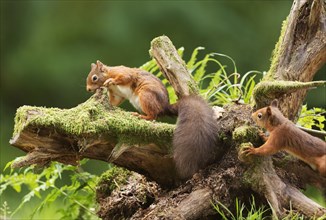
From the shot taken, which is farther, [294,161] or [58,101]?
[58,101]

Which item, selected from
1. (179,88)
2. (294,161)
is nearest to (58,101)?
(179,88)

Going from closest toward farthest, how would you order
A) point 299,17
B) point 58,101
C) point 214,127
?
1. point 214,127
2. point 299,17
3. point 58,101

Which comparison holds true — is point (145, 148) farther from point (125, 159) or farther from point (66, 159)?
point (66, 159)

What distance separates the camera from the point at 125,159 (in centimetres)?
298

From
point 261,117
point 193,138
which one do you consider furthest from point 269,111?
point 193,138

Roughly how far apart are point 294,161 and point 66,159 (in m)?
1.01

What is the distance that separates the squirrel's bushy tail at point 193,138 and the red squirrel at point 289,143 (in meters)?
0.19

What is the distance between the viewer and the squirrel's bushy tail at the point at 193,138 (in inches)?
112

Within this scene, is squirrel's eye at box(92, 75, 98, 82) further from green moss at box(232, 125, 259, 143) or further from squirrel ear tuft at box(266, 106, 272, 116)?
squirrel ear tuft at box(266, 106, 272, 116)

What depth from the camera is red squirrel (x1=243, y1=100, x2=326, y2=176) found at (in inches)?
110

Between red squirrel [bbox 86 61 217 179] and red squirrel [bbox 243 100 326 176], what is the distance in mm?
209

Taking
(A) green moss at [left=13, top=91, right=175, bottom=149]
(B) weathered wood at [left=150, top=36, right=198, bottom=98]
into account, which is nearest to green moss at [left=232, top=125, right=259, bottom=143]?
(A) green moss at [left=13, top=91, right=175, bottom=149]

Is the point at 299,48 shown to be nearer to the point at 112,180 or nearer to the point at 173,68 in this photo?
the point at 173,68

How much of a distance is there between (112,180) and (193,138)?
603 millimetres
